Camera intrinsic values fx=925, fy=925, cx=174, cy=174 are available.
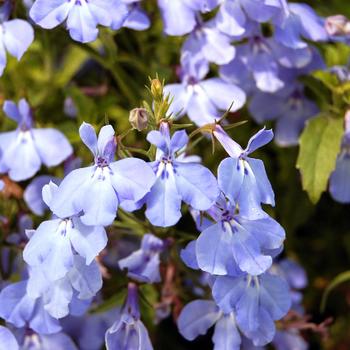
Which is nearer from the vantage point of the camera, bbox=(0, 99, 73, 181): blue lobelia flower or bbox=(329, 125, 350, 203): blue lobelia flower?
bbox=(0, 99, 73, 181): blue lobelia flower

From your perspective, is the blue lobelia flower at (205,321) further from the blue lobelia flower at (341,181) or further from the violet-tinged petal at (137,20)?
the violet-tinged petal at (137,20)

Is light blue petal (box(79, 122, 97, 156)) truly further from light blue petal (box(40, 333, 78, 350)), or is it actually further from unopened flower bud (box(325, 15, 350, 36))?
unopened flower bud (box(325, 15, 350, 36))

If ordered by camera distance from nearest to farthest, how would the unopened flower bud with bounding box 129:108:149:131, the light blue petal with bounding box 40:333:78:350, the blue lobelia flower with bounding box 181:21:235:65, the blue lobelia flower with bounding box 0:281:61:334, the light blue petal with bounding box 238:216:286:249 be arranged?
the unopened flower bud with bounding box 129:108:149:131, the light blue petal with bounding box 238:216:286:249, the blue lobelia flower with bounding box 0:281:61:334, the light blue petal with bounding box 40:333:78:350, the blue lobelia flower with bounding box 181:21:235:65

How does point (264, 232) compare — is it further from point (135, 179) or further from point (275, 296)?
point (135, 179)

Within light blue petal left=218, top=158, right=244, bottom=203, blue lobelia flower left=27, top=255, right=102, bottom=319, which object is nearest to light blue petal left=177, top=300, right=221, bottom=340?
blue lobelia flower left=27, top=255, right=102, bottom=319

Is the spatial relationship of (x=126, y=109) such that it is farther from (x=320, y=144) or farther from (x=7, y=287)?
(x=7, y=287)

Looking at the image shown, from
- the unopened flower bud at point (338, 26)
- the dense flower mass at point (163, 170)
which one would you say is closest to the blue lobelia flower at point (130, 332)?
the dense flower mass at point (163, 170)

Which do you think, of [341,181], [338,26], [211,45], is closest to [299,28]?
[338,26]

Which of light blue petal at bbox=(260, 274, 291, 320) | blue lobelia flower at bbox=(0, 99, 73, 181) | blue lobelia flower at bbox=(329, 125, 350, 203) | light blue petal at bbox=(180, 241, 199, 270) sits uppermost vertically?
light blue petal at bbox=(180, 241, 199, 270)
